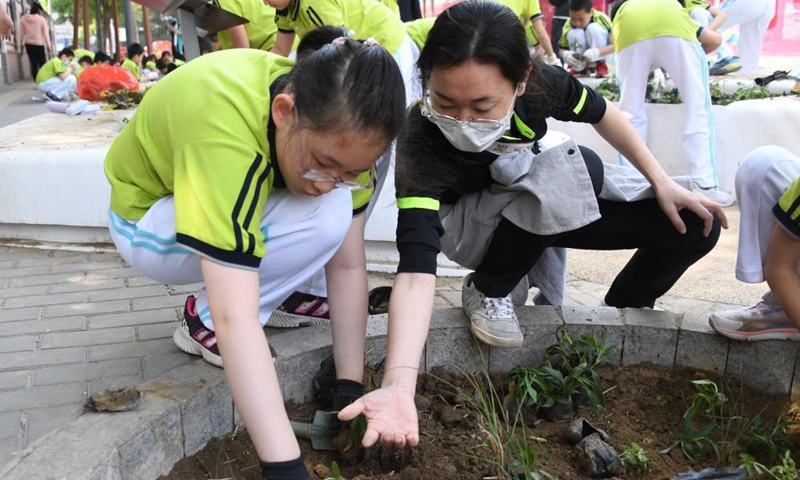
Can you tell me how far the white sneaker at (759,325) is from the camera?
7.63ft

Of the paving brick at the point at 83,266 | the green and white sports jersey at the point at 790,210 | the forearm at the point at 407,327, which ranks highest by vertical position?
the green and white sports jersey at the point at 790,210

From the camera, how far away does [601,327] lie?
7.96ft

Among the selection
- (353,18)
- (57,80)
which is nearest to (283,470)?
(353,18)

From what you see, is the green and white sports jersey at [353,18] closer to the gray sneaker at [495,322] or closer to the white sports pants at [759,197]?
the gray sneaker at [495,322]

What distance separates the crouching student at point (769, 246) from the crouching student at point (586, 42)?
777cm

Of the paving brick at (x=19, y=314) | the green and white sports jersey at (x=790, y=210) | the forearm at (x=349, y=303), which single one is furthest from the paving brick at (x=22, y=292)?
the green and white sports jersey at (x=790, y=210)

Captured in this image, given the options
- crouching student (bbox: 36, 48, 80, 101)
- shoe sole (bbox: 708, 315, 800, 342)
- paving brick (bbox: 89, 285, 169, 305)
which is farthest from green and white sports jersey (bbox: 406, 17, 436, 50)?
crouching student (bbox: 36, 48, 80, 101)

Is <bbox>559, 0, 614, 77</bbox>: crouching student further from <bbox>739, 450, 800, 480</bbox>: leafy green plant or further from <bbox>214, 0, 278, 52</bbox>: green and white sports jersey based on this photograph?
<bbox>739, 450, 800, 480</bbox>: leafy green plant

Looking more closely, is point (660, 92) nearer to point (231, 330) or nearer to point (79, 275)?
point (79, 275)

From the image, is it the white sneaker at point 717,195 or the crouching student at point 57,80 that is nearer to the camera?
Answer: the white sneaker at point 717,195

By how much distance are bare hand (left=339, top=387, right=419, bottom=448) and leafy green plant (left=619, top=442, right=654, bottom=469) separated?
0.63 m

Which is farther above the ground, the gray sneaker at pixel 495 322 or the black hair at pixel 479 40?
the black hair at pixel 479 40

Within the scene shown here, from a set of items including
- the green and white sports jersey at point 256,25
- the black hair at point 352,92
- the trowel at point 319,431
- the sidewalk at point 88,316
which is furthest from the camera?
the green and white sports jersey at point 256,25

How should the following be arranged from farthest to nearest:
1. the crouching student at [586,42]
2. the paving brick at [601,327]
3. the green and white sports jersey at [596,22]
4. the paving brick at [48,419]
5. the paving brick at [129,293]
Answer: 1. the green and white sports jersey at [596,22]
2. the crouching student at [586,42]
3. the paving brick at [129,293]
4. the paving brick at [601,327]
5. the paving brick at [48,419]
